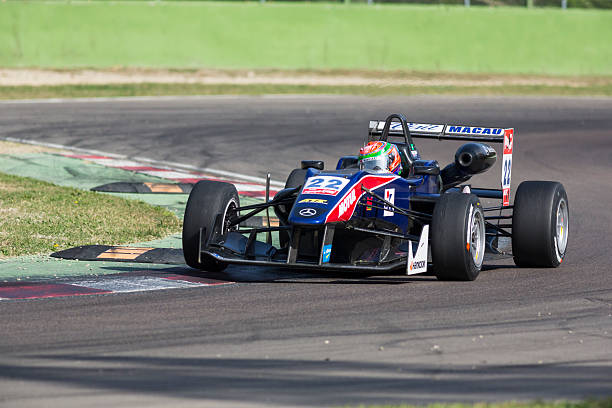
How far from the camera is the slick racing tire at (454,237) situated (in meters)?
8.76

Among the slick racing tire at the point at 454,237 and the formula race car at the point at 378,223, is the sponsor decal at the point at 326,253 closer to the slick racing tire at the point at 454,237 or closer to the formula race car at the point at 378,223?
the formula race car at the point at 378,223

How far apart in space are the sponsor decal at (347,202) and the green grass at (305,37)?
76.5 ft

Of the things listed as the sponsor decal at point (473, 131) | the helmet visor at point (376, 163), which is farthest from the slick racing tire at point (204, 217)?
the sponsor decal at point (473, 131)

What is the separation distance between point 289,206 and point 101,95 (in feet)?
62.1

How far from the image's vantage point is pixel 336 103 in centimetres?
2723

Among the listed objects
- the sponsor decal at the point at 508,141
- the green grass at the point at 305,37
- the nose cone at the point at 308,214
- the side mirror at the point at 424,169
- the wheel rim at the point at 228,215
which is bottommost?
the wheel rim at the point at 228,215

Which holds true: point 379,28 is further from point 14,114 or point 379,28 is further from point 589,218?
point 589,218

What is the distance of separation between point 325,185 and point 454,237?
1.23 metres

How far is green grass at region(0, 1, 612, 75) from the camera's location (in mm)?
30906

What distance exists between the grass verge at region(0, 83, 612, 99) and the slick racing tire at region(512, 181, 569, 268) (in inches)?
683

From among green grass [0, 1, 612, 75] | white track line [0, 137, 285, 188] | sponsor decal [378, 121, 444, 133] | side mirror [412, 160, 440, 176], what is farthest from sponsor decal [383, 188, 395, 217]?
green grass [0, 1, 612, 75]

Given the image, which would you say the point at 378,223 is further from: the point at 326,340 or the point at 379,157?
the point at 326,340

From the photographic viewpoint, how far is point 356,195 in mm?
9203

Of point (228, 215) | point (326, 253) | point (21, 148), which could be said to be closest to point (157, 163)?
point (21, 148)
